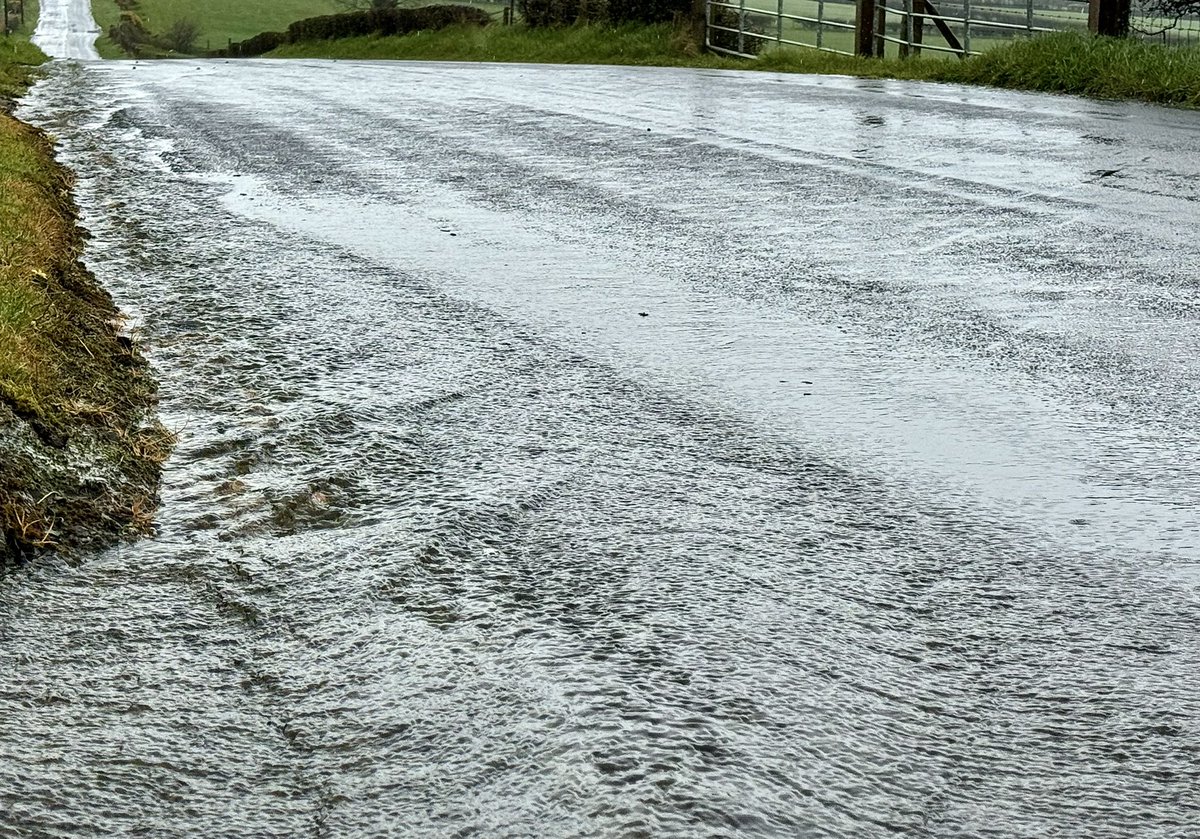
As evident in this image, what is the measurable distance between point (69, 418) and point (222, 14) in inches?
4436

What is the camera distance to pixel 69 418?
406 centimetres

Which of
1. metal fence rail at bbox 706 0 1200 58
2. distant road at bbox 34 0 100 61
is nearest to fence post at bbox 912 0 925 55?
metal fence rail at bbox 706 0 1200 58

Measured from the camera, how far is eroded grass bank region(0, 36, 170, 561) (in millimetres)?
3496

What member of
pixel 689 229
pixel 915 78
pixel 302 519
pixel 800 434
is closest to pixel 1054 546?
pixel 800 434

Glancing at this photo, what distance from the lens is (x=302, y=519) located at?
11.7ft

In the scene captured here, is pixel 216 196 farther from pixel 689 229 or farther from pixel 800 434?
pixel 800 434

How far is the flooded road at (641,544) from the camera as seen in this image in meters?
2.40

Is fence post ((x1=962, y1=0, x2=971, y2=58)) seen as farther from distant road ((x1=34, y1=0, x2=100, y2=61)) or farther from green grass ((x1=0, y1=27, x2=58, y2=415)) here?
distant road ((x1=34, y1=0, x2=100, y2=61))

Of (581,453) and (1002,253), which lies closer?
(581,453)

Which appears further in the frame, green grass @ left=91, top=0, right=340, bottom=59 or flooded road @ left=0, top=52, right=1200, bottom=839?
green grass @ left=91, top=0, right=340, bottom=59

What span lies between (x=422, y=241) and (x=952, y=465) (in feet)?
11.9

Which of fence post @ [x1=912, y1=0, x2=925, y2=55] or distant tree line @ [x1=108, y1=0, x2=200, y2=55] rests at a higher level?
distant tree line @ [x1=108, y1=0, x2=200, y2=55]

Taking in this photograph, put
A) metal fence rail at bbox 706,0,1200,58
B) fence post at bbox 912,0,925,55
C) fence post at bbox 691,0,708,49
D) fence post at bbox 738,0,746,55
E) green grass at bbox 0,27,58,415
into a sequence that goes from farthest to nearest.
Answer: fence post at bbox 691,0,708,49, fence post at bbox 738,0,746,55, fence post at bbox 912,0,925,55, metal fence rail at bbox 706,0,1200,58, green grass at bbox 0,27,58,415

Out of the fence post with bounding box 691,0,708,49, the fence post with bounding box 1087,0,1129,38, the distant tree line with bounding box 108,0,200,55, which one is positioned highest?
the distant tree line with bounding box 108,0,200,55
